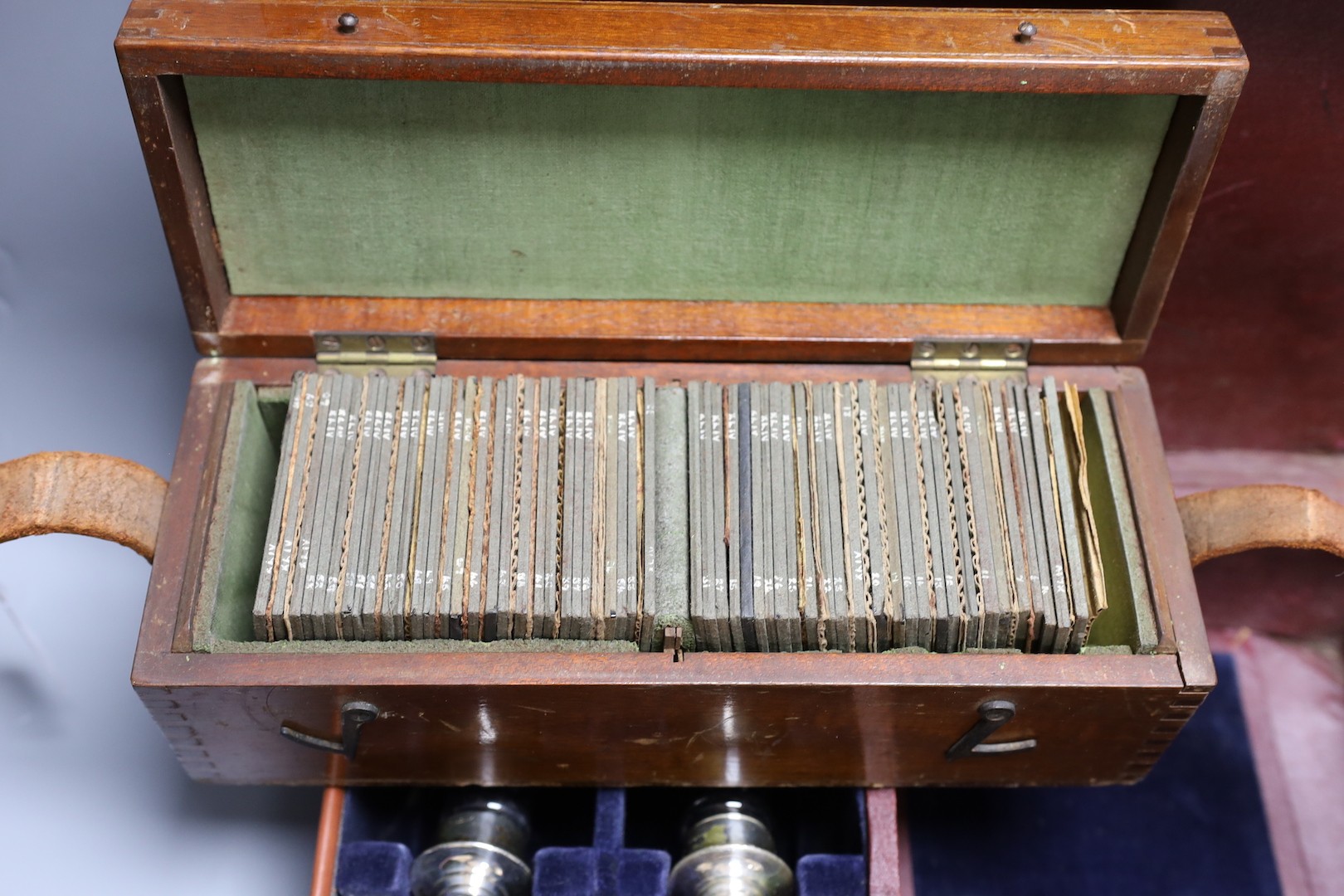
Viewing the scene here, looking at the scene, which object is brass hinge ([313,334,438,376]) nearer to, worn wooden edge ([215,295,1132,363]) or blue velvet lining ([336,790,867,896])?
worn wooden edge ([215,295,1132,363])

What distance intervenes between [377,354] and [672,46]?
0.79 meters

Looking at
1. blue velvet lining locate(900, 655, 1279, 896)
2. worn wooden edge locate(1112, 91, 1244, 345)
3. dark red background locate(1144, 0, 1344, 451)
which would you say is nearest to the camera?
worn wooden edge locate(1112, 91, 1244, 345)

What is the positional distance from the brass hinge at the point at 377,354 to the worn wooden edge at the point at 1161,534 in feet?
4.08

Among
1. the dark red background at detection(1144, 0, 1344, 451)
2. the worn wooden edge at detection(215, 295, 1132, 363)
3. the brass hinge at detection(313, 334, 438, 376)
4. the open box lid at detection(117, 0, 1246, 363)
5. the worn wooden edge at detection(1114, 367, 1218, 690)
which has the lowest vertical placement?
the worn wooden edge at detection(1114, 367, 1218, 690)

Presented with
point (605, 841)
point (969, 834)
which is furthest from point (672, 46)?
point (969, 834)

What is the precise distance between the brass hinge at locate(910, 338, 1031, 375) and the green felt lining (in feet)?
0.35

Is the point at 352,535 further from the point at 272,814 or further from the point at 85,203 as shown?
the point at 85,203

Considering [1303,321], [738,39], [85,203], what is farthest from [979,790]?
[85,203]

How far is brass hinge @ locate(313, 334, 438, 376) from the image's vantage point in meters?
2.39

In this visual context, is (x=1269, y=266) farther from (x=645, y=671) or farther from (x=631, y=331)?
(x=645, y=671)

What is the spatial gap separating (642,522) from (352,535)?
471 millimetres

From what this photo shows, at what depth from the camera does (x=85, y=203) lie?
8.89 ft

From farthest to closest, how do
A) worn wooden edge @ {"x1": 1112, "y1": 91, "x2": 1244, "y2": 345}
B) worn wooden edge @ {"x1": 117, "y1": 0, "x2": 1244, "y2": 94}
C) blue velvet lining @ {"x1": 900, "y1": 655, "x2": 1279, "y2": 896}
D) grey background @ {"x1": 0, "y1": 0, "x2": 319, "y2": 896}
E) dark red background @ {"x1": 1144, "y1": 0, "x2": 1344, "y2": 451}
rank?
1. blue velvet lining @ {"x1": 900, "y1": 655, "x2": 1279, "y2": 896}
2. grey background @ {"x1": 0, "y1": 0, "x2": 319, "y2": 896}
3. dark red background @ {"x1": 1144, "y1": 0, "x2": 1344, "y2": 451}
4. worn wooden edge @ {"x1": 1112, "y1": 91, "x2": 1244, "y2": 345}
5. worn wooden edge @ {"x1": 117, "y1": 0, "x2": 1244, "y2": 94}

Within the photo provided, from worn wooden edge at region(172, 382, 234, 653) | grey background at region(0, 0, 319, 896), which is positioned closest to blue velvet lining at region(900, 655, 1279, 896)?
grey background at region(0, 0, 319, 896)
